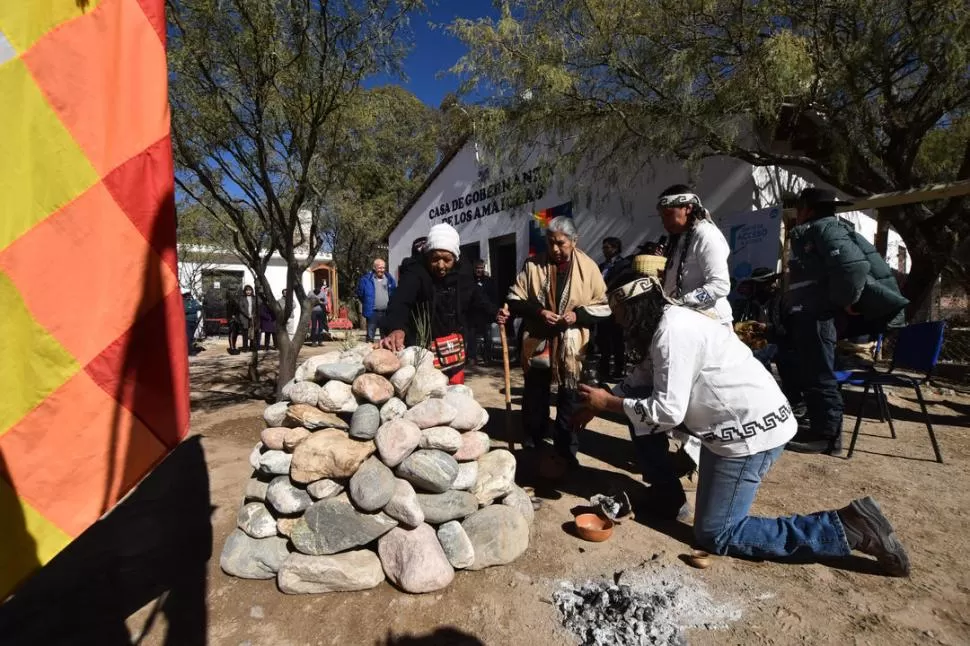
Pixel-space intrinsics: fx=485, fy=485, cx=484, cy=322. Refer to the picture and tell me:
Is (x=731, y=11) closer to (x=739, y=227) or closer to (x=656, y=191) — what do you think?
(x=739, y=227)

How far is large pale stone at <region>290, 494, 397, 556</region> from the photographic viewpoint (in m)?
2.40

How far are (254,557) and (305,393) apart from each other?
0.86 meters

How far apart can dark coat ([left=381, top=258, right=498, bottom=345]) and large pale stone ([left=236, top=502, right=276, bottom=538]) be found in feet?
4.50

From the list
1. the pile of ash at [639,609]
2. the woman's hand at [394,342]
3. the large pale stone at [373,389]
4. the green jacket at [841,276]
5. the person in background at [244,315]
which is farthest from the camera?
the person in background at [244,315]

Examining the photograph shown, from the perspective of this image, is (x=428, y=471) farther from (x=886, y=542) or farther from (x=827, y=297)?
(x=827, y=297)

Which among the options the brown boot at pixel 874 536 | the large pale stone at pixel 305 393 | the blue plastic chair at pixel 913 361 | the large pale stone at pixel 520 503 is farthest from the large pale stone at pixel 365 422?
the blue plastic chair at pixel 913 361

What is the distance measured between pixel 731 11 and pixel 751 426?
5.56m

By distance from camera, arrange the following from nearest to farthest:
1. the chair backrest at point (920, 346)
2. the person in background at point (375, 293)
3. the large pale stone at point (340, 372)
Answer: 1. the large pale stone at point (340, 372)
2. the chair backrest at point (920, 346)
3. the person in background at point (375, 293)

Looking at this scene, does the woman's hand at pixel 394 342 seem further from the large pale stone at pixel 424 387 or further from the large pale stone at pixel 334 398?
the large pale stone at pixel 334 398

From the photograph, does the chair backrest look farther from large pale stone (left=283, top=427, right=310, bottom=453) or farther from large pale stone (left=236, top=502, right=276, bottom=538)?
large pale stone (left=236, top=502, right=276, bottom=538)

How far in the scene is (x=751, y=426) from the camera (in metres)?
2.33

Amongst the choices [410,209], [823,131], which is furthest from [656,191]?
[410,209]

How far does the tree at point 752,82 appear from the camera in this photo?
16.5 feet

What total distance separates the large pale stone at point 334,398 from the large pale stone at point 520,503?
1.07 metres
